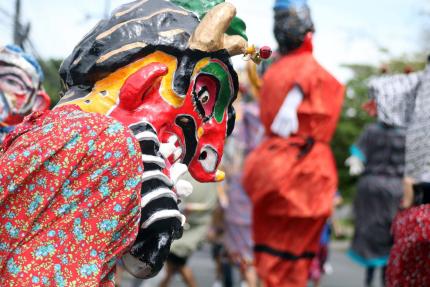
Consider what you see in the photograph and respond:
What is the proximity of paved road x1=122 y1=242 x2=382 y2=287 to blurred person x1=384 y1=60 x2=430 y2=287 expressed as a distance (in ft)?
11.8

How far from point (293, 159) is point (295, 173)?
9 cm

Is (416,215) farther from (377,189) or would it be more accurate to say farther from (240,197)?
(377,189)

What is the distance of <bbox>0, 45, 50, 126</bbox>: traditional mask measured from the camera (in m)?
3.71

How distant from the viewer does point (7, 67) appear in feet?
12.2

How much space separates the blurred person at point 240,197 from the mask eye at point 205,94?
→ 429 centimetres

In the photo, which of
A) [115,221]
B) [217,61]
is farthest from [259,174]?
[115,221]

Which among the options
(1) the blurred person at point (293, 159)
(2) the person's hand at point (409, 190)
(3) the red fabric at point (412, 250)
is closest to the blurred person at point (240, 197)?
(1) the blurred person at point (293, 159)

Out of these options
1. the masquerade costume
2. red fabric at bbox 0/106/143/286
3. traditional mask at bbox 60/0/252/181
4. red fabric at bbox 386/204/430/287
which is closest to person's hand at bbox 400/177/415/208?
red fabric at bbox 386/204/430/287

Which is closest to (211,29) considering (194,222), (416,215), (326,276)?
(416,215)

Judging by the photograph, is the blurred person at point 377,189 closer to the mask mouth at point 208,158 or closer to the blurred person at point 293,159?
the blurred person at point 293,159

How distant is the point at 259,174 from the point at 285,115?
1.47 ft

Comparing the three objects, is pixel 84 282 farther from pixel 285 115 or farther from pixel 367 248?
pixel 367 248

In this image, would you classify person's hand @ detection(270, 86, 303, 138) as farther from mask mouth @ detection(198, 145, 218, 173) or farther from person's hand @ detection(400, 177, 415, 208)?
mask mouth @ detection(198, 145, 218, 173)

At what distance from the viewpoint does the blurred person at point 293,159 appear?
503cm
